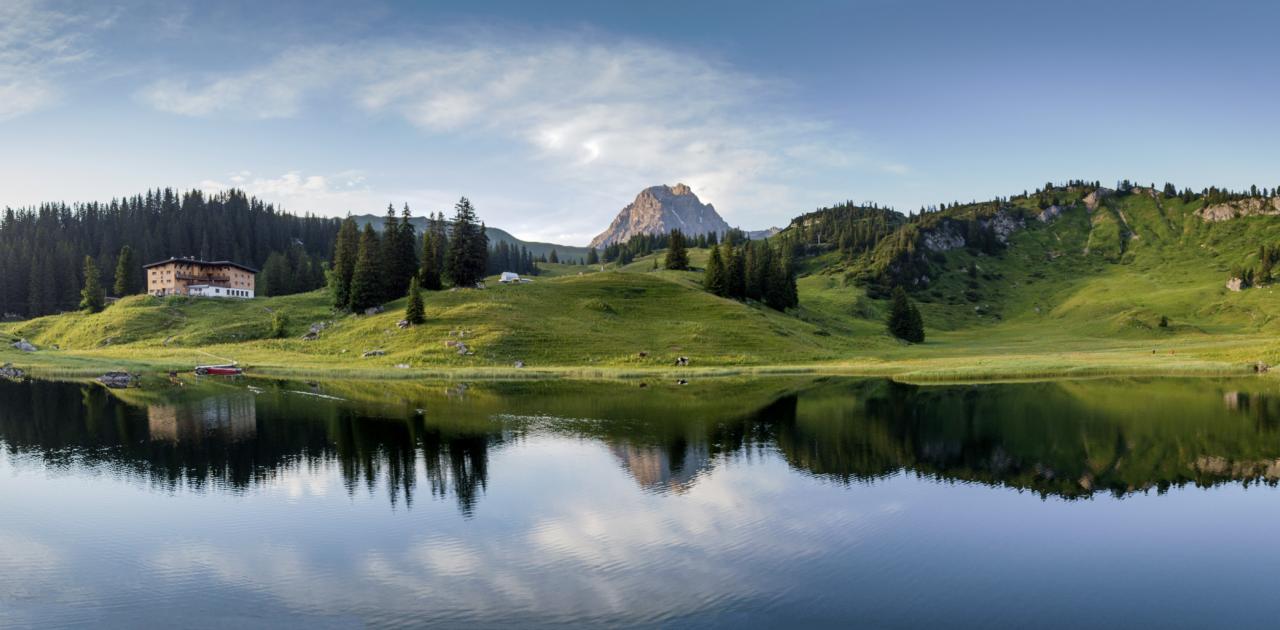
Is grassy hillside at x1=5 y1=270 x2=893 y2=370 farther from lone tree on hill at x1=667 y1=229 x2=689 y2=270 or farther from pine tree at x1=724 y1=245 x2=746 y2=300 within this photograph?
lone tree on hill at x1=667 y1=229 x2=689 y2=270

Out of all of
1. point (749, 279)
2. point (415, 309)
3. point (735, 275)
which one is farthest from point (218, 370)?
point (749, 279)

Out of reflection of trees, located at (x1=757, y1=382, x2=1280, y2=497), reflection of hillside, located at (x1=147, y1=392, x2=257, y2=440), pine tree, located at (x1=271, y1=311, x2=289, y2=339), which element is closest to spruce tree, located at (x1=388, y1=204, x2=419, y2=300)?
pine tree, located at (x1=271, y1=311, x2=289, y2=339)

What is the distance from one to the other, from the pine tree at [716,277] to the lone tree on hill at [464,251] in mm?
43660

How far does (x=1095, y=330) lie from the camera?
552 ft

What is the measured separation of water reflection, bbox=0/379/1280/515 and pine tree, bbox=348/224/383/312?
45894 millimetres

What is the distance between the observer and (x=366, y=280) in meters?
118

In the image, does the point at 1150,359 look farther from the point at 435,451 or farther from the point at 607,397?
the point at 435,451

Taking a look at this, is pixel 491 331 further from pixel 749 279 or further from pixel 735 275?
pixel 749 279

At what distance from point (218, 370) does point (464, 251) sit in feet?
161

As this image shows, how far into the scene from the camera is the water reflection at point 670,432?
36.7 meters

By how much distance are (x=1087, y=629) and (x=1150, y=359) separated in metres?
96.2

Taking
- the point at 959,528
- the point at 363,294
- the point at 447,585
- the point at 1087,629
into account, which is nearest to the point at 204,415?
the point at 447,585

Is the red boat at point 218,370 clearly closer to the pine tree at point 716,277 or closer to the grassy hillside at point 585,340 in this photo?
the grassy hillside at point 585,340

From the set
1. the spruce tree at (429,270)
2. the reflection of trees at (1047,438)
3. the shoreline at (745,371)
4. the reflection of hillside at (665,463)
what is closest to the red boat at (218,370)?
the shoreline at (745,371)
